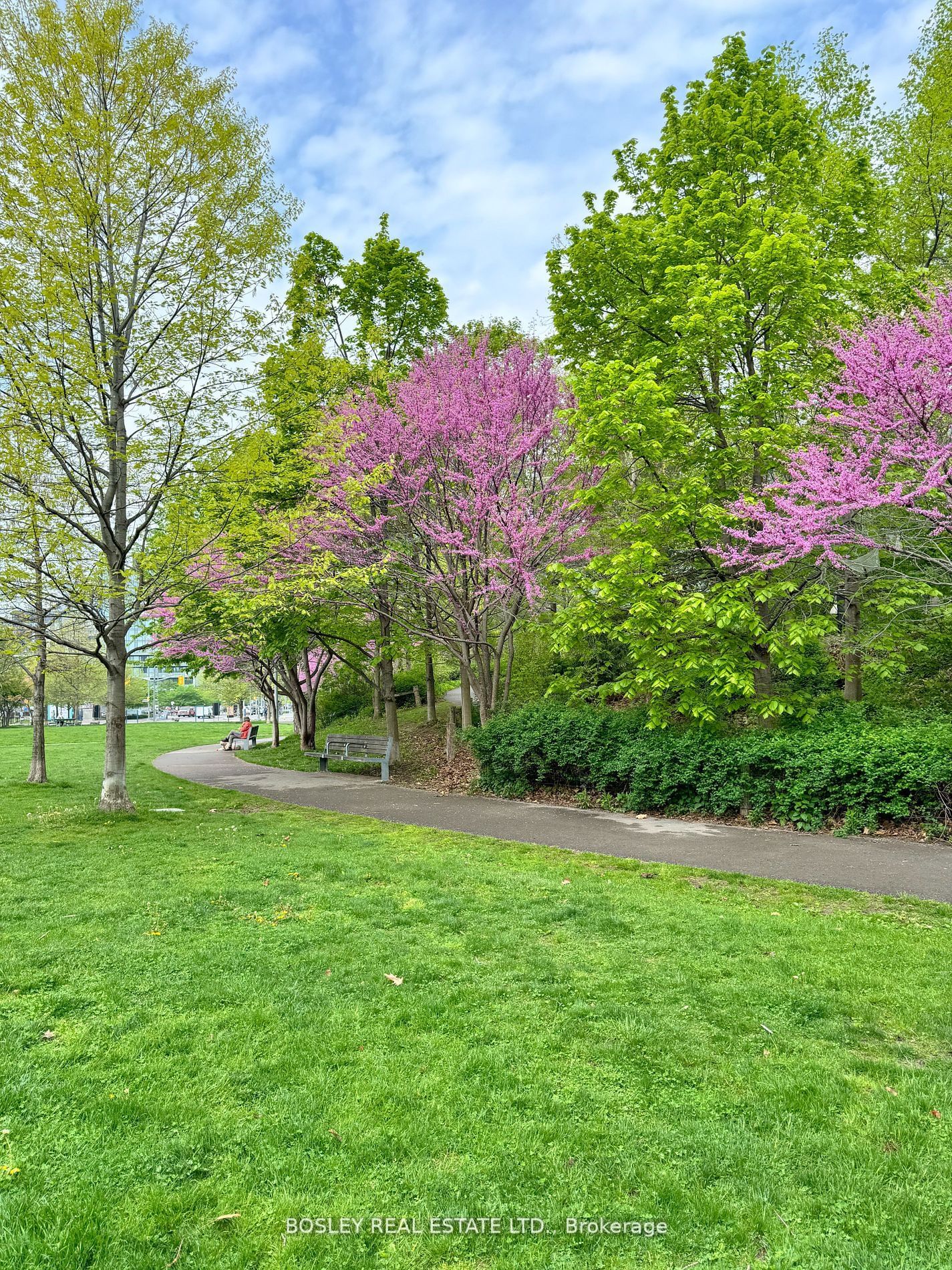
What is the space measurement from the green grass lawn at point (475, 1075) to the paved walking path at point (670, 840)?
78 centimetres

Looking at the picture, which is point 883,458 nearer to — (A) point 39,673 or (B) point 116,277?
(B) point 116,277

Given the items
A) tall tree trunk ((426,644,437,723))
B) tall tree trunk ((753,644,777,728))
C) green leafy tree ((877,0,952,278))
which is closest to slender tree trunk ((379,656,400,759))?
tall tree trunk ((426,644,437,723))

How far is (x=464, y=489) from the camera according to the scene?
41.7 feet

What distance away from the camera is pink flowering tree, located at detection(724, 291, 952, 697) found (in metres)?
6.50

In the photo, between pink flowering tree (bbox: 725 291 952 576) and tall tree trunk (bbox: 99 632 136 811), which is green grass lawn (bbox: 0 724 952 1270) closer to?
pink flowering tree (bbox: 725 291 952 576)

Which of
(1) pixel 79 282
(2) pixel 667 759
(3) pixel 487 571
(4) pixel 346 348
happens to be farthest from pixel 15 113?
(2) pixel 667 759

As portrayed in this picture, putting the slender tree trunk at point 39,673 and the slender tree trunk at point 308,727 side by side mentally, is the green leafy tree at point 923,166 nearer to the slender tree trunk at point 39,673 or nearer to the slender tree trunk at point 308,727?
the slender tree trunk at point 39,673

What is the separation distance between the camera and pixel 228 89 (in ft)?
32.2

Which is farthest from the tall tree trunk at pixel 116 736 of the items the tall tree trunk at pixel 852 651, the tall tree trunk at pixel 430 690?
the tall tree trunk at pixel 852 651

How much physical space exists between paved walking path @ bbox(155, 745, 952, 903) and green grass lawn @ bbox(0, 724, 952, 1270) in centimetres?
78

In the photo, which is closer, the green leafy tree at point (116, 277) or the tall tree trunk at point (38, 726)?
the green leafy tree at point (116, 277)

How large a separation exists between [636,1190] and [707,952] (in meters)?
2.36

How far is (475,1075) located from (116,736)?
8601mm

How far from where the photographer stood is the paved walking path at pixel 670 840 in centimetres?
620
